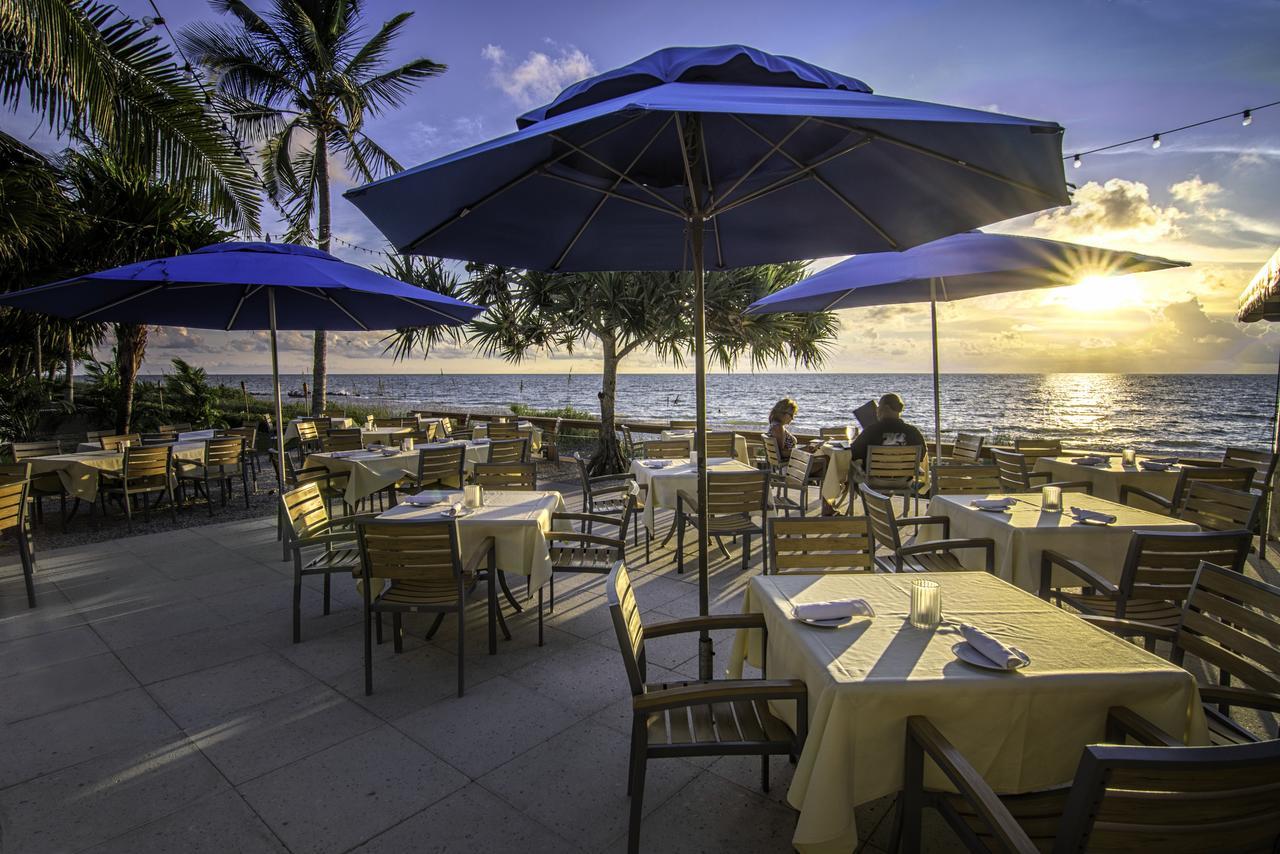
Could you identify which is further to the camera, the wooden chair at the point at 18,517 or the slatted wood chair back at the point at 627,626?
the wooden chair at the point at 18,517

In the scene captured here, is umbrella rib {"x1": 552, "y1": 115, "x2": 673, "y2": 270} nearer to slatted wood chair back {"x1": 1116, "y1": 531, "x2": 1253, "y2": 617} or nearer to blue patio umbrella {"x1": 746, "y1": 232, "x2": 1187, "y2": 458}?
blue patio umbrella {"x1": 746, "y1": 232, "x2": 1187, "y2": 458}

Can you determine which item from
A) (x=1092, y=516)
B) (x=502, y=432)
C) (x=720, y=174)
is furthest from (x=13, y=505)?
(x=1092, y=516)

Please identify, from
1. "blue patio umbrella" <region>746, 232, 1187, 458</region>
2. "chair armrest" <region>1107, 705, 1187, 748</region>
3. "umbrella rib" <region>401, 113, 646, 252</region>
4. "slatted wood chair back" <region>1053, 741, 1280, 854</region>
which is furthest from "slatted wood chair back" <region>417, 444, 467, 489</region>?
"slatted wood chair back" <region>1053, 741, 1280, 854</region>

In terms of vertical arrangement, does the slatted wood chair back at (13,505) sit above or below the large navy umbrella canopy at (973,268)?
below

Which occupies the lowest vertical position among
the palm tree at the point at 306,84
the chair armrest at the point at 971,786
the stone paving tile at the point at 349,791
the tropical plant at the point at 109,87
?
the stone paving tile at the point at 349,791

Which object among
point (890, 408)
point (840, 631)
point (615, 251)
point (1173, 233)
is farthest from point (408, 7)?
point (1173, 233)

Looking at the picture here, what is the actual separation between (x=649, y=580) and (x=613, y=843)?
276 cm

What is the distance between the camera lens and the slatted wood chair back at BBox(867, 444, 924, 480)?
588cm

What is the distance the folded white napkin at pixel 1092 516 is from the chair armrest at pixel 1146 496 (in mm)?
1629

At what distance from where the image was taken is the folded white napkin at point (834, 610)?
1939mm

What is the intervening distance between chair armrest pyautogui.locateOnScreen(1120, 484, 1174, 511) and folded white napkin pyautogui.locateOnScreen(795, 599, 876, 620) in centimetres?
410

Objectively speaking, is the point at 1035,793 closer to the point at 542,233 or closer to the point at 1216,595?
the point at 1216,595

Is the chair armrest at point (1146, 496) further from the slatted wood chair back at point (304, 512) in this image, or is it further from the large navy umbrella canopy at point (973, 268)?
the slatted wood chair back at point (304, 512)

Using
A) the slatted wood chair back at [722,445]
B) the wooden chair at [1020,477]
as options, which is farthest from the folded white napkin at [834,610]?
the slatted wood chair back at [722,445]
